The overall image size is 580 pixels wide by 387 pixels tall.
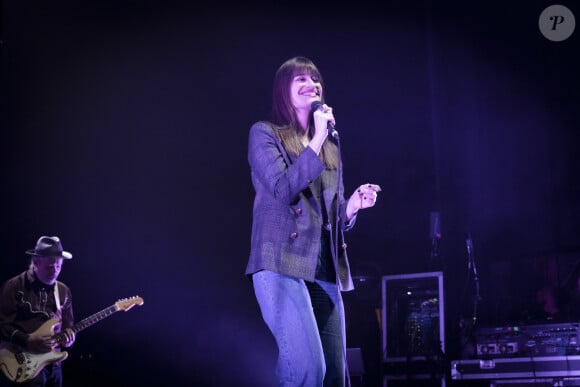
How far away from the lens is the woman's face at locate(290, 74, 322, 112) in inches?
93.4

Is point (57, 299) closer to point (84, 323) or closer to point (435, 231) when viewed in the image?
point (84, 323)

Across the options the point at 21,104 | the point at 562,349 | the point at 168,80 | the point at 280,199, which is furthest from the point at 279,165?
the point at 21,104

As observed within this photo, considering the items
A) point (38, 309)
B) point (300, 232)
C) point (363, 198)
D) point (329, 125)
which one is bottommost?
point (38, 309)

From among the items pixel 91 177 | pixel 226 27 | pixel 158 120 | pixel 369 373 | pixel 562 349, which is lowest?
pixel 369 373

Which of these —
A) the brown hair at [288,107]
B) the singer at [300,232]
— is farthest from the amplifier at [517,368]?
the brown hair at [288,107]

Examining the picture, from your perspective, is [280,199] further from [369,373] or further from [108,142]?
[108,142]

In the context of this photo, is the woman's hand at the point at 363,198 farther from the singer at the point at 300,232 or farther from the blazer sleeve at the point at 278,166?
the blazer sleeve at the point at 278,166

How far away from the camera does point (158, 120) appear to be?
6.40 meters

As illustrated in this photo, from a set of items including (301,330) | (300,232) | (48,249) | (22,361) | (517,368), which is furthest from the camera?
(48,249)

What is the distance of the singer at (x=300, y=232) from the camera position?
2.00 metres

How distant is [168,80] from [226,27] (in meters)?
0.78

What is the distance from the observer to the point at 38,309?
564cm

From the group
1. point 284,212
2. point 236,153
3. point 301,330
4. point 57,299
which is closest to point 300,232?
point 284,212

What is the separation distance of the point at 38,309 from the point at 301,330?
14.3 ft
